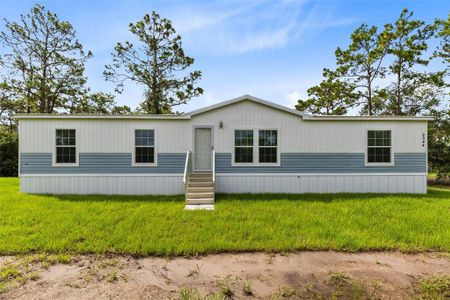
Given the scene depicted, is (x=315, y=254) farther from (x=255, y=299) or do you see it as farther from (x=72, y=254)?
(x=72, y=254)

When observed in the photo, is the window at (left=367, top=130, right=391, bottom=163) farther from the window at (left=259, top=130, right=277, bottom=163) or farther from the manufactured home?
the window at (left=259, top=130, right=277, bottom=163)

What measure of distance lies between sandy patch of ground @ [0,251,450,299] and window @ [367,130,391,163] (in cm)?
613

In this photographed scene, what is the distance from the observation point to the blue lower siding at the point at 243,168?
968cm

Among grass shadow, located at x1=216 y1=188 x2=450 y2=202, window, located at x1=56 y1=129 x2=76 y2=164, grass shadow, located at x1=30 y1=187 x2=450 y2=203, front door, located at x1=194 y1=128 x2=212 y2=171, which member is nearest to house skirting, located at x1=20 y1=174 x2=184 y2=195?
grass shadow, located at x1=30 y1=187 x2=450 y2=203

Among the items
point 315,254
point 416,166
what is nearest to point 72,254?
point 315,254

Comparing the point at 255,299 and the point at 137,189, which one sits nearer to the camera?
the point at 255,299

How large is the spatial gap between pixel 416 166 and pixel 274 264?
9442 mm

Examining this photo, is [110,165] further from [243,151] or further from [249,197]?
[249,197]

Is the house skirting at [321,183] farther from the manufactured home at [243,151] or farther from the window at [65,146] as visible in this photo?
the window at [65,146]

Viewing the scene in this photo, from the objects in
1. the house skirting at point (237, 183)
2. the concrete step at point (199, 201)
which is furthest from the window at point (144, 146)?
the concrete step at point (199, 201)

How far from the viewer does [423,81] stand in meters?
17.4

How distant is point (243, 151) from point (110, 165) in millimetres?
5707

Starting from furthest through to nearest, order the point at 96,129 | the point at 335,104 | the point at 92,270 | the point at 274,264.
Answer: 1. the point at 335,104
2. the point at 96,129
3. the point at 274,264
4. the point at 92,270

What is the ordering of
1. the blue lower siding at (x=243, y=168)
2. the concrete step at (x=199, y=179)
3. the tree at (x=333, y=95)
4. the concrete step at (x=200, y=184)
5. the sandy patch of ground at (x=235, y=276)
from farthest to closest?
the tree at (x=333, y=95) < the blue lower siding at (x=243, y=168) < the concrete step at (x=199, y=179) < the concrete step at (x=200, y=184) < the sandy patch of ground at (x=235, y=276)
